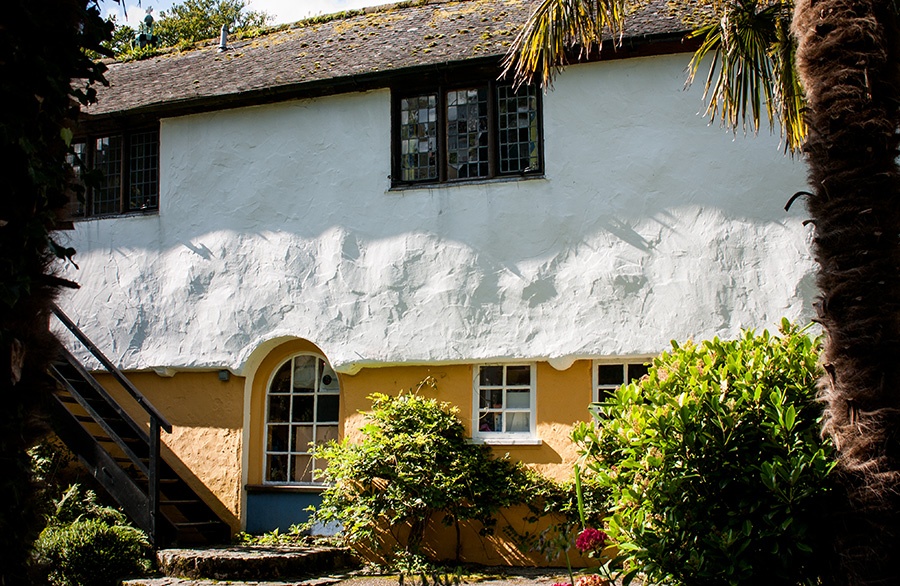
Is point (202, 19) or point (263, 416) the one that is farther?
point (202, 19)

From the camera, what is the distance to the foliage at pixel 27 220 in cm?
417

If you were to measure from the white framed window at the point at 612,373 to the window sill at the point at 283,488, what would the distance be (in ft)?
12.7

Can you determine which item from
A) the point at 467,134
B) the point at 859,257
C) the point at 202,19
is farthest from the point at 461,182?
the point at 202,19

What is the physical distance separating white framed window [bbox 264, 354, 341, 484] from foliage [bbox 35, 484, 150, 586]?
8.31 feet

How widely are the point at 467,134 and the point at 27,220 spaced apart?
872cm

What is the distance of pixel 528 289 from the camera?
1168 cm

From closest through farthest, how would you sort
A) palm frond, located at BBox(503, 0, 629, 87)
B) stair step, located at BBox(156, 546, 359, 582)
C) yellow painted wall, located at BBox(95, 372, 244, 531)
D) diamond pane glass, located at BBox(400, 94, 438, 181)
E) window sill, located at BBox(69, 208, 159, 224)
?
palm frond, located at BBox(503, 0, 629, 87) → stair step, located at BBox(156, 546, 359, 582) → diamond pane glass, located at BBox(400, 94, 438, 181) → yellow painted wall, located at BBox(95, 372, 244, 531) → window sill, located at BBox(69, 208, 159, 224)

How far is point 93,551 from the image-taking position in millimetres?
10414

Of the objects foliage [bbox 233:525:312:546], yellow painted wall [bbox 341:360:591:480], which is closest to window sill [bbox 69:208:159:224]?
Answer: yellow painted wall [bbox 341:360:591:480]

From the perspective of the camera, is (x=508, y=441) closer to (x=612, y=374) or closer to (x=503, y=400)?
(x=503, y=400)

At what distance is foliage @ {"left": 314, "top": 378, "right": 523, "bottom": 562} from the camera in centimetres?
1095

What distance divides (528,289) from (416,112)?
2.97 metres

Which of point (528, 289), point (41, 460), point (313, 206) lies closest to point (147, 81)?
point (313, 206)

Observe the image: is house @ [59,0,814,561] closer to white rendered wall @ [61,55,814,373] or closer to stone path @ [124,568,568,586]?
white rendered wall @ [61,55,814,373]
